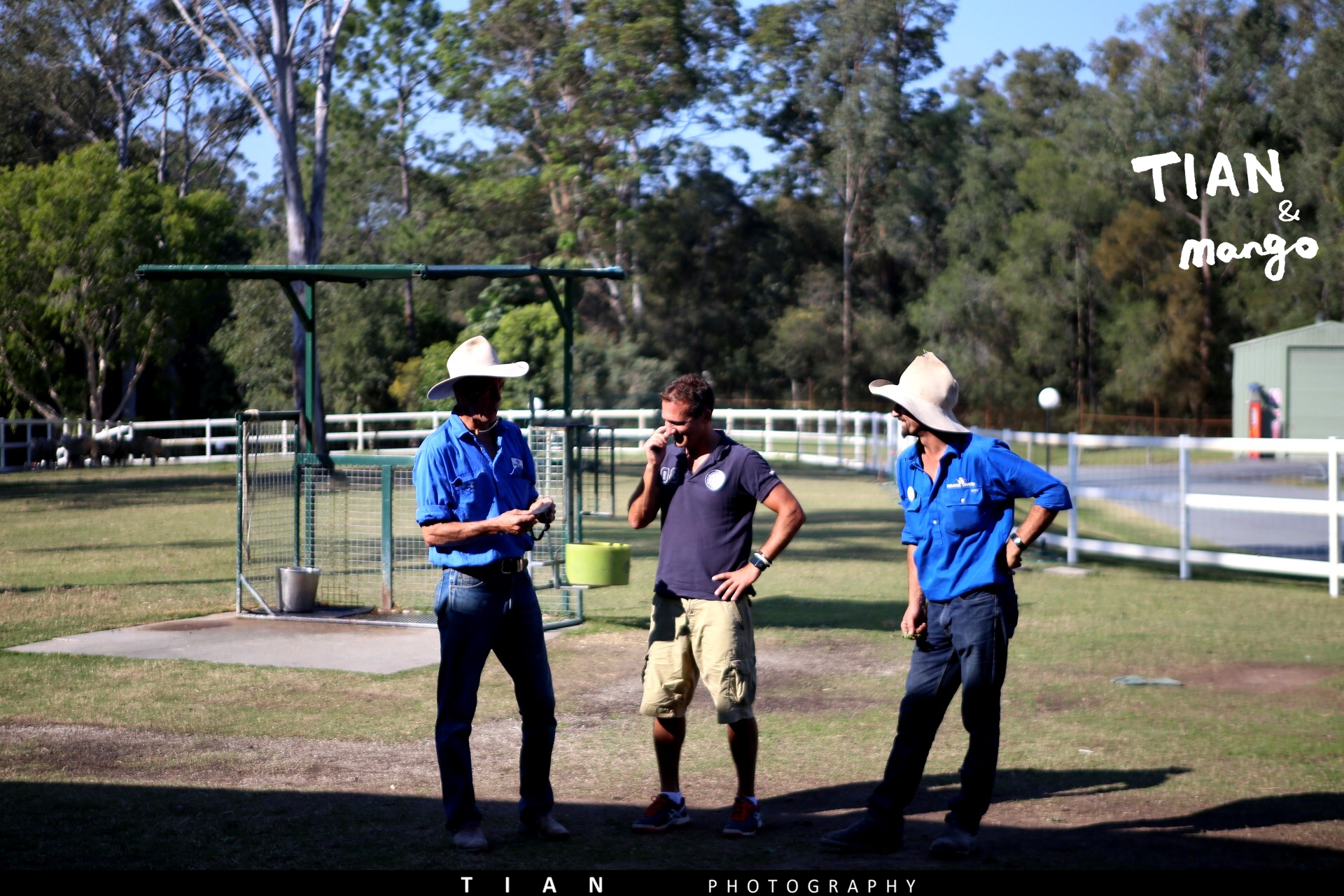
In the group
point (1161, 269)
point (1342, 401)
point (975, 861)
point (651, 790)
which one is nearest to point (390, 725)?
point (651, 790)

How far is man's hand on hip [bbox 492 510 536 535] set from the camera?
16.7 ft

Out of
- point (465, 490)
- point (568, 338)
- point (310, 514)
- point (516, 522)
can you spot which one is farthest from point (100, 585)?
point (516, 522)

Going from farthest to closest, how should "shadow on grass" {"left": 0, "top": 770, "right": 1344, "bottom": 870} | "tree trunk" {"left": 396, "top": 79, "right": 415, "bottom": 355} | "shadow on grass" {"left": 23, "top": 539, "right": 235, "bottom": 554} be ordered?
1. "tree trunk" {"left": 396, "top": 79, "right": 415, "bottom": 355}
2. "shadow on grass" {"left": 23, "top": 539, "right": 235, "bottom": 554}
3. "shadow on grass" {"left": 0, "top": 770, "right": 1344, "bottom": 870}

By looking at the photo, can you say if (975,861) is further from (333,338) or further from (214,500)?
(333,338)

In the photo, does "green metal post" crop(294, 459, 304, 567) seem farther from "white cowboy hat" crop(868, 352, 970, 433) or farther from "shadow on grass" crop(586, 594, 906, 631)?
"white cowboy hat" crop(868, 352, 970, 433)

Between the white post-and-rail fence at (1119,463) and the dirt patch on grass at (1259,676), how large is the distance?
357cm

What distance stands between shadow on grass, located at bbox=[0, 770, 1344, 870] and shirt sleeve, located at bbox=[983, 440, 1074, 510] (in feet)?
4.35

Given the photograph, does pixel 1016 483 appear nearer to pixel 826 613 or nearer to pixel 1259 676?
pixel 1259 676

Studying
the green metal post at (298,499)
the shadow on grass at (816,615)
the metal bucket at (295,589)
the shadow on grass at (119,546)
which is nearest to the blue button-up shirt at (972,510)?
the shadow on grass at (816,615)

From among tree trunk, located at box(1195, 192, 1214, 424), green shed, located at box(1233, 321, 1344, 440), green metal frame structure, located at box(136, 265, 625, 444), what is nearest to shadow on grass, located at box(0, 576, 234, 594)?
green metal frame structure, located at box(136, 265, 625, 444)

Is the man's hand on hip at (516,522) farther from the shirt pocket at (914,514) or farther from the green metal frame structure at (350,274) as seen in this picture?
the green metal frame structure at (350,274)

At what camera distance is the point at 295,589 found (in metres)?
11.0

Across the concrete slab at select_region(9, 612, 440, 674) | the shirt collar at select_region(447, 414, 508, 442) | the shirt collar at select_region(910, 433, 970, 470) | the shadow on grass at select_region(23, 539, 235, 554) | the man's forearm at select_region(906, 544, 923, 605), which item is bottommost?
the concrete slab at select_region(9, 612, 440, 674)

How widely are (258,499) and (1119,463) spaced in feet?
92.4
